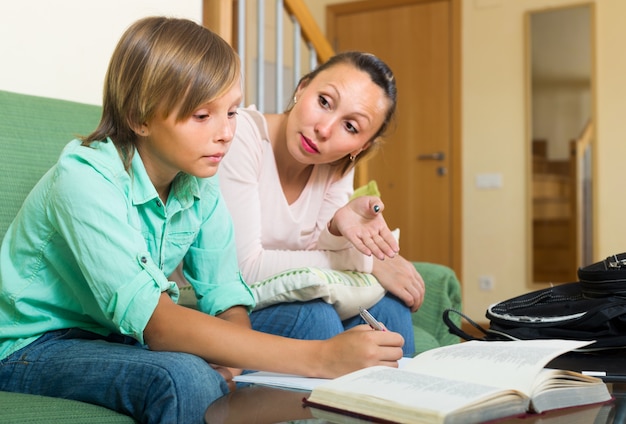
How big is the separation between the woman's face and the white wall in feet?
1.90

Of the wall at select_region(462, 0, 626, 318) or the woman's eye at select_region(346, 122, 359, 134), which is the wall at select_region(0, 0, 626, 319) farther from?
the woman's eye at select_region(346, 122, 359, 134)

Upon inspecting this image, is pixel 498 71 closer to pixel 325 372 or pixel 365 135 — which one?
pixel 365 135

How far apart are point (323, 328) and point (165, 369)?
389 mm

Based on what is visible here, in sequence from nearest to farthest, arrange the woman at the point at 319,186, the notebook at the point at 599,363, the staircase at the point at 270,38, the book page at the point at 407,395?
1. the book page at the point at 407,395
2. the notebook at the point at 599,363
3. the woman at the point at 319,186
4. the staircase at the point at 270,38

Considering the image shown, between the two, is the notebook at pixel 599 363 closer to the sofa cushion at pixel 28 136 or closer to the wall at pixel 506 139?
the sofa cushion at pixel 28 136

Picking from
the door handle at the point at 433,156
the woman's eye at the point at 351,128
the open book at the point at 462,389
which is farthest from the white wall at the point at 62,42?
the door handle at the point at 433,156

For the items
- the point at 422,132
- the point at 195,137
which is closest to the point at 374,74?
the point at 195,137

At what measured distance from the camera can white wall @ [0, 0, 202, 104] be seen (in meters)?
1.56

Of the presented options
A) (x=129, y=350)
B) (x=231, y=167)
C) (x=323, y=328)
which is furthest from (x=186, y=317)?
(x=231, y=167)

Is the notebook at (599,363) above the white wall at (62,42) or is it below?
below

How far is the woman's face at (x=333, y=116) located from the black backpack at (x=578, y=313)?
1.47 feet

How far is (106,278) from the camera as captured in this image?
95cm

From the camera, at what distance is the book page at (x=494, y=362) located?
0.76 m

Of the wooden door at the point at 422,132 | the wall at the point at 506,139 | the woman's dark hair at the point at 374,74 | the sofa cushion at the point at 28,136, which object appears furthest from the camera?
the wooden door at the point at 422,132
